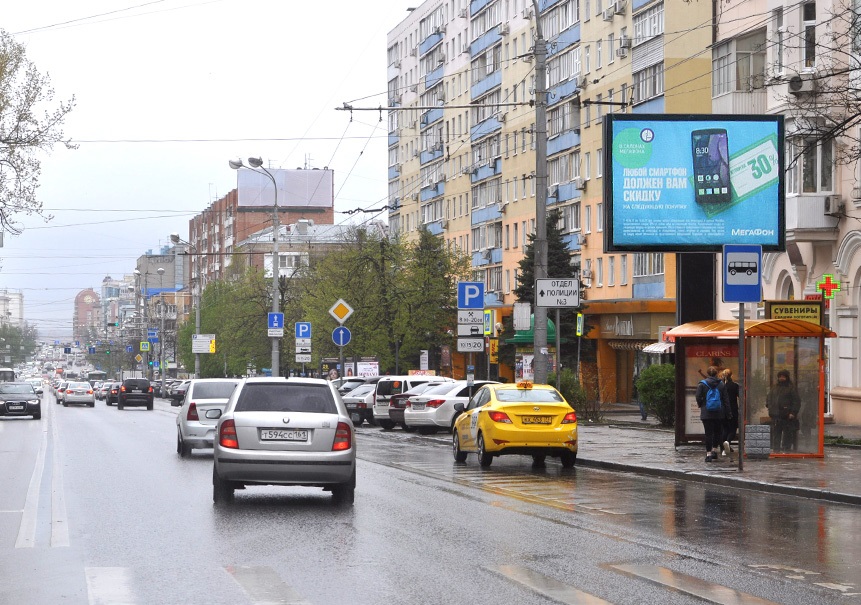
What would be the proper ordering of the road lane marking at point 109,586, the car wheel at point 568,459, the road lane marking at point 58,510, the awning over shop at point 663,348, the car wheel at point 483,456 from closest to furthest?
the road lane marking at point 109,586 < the road lane marking at point 58,510 < the car wheel at point 568,459 < the car wheel at point 483,456 < the awning over shop at point 663,348

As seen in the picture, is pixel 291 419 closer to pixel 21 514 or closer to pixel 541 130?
pixel 21 514

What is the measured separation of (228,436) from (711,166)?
14.4 m

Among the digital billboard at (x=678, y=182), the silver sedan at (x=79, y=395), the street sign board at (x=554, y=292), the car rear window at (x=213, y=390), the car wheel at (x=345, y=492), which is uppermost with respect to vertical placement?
the digital billboard at (x=678, y=182)

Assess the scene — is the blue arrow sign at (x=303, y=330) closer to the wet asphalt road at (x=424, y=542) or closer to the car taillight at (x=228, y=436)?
the wet asphalt road at (x=424, y=542)

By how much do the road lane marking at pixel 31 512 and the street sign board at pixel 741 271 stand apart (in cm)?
1029

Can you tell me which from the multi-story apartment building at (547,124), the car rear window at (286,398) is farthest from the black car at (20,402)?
the car rear window at (286,398)

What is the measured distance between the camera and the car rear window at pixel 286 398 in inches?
693

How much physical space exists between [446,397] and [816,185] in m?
11.5

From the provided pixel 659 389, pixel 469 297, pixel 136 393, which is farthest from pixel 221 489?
pixel 136 393

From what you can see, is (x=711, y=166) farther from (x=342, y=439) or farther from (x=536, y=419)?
(x=342, y=439)

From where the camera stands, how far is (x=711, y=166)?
2855 cm

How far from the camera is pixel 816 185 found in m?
39.8

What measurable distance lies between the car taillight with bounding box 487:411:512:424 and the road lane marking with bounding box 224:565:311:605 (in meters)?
13.5

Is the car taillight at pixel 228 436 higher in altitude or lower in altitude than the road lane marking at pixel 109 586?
higher
